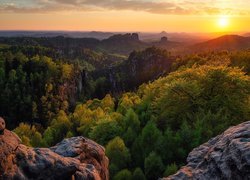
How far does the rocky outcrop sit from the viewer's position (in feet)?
50.7

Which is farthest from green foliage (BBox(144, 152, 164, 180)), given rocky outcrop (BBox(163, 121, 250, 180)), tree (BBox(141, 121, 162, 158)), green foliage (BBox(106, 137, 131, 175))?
rocky outcrop (BBox(163, 121, 250, 180))

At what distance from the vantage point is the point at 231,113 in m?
53.6

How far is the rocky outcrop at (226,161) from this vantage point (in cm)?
1546

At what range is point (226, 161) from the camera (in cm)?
1655

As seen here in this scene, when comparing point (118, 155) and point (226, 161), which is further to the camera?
point (118, 155)

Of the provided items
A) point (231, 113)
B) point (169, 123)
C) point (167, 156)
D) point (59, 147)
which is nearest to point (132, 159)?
point (167, 156)

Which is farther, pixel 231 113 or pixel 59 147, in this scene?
pixel 231 113

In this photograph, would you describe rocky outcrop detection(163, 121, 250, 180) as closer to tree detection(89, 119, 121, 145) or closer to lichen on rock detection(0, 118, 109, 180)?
lichen on rock detection(0, 118, 109, 180)

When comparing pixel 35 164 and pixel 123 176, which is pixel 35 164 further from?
pixel 123 176

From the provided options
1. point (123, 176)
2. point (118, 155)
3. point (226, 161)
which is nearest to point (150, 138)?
point (118, 155)

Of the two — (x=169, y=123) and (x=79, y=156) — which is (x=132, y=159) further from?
(x=79, y=156)

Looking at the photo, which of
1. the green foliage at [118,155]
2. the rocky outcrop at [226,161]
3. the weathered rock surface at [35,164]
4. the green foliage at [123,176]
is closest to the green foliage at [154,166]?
the green foliage at [123,176]

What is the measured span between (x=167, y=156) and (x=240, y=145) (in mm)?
29764

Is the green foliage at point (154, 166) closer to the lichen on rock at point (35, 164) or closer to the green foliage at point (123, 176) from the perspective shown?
the green foliage at point (123, 176)
